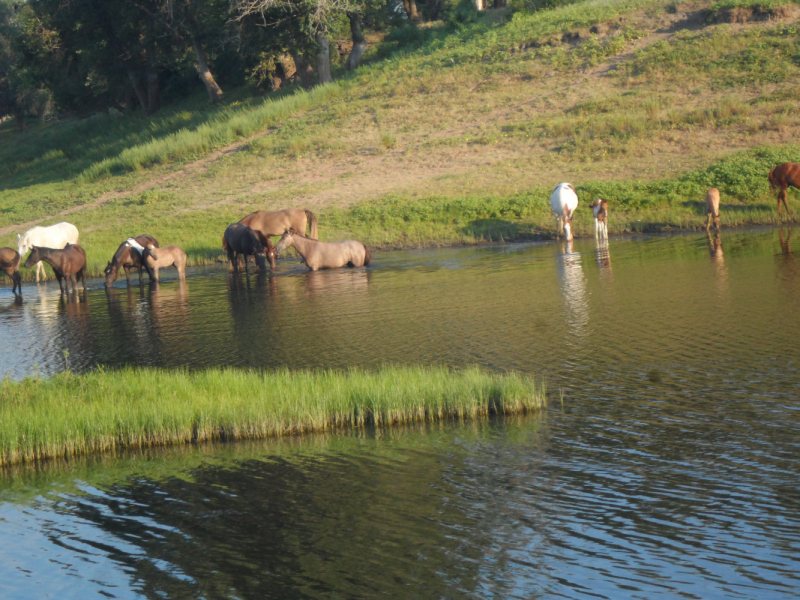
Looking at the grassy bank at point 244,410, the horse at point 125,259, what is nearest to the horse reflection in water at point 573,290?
the grassy bank at point 244,410

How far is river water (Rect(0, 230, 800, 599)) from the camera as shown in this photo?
19.7 ft

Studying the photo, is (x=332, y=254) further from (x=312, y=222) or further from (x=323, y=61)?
(x=323, y=61)

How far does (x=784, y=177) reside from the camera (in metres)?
26.2

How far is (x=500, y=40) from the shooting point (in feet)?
162

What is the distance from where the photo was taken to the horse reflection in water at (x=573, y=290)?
45.9ft

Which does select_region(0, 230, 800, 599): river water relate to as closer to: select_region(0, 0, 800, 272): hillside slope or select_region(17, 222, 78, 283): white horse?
select_region(0, 0, 800, 272): hillside slope

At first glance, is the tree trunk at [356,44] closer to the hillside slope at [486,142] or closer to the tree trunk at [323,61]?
the hillside slope at [486,142]

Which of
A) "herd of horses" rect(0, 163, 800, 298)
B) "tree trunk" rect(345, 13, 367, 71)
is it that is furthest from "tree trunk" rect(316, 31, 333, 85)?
"herd of horses" rect(0, 163, 800, 298)

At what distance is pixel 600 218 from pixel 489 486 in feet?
65.8

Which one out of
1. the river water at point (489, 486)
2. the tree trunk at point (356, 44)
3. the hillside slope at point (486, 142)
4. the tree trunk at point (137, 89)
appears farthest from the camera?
the tree trunk at point (137, 89)

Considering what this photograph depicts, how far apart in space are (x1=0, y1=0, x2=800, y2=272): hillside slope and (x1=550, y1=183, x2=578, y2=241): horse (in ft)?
3.29

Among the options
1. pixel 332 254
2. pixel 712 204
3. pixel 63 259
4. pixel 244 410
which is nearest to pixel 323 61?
pixel 332 254

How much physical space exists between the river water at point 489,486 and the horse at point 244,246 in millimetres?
11312

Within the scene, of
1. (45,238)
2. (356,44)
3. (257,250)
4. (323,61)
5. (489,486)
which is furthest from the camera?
(356,44)
